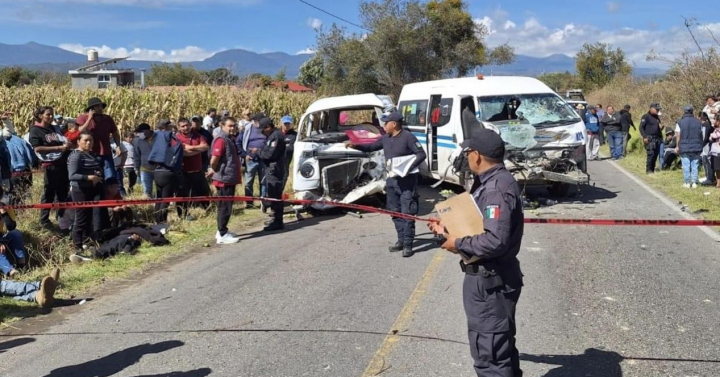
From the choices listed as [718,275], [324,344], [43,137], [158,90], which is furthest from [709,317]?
[158,90]

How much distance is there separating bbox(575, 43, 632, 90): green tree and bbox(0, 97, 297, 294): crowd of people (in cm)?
5258

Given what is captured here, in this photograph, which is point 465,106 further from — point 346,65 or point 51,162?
point 346,65

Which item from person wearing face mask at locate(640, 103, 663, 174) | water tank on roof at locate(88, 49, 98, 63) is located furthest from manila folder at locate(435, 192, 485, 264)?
water tank on roof at locate(88, 49, 98, 63)

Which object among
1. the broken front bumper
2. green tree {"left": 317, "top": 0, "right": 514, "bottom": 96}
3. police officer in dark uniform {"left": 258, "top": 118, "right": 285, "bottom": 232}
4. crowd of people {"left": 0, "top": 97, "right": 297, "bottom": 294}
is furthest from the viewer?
green tree {"left": 317, "top": 0, "right": 514, "bottom": 96}

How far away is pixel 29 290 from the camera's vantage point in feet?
21.5

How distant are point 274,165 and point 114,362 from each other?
580 centimetres

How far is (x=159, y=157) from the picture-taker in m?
10.4

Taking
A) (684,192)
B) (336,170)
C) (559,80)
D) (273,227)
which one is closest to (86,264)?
(273,227)

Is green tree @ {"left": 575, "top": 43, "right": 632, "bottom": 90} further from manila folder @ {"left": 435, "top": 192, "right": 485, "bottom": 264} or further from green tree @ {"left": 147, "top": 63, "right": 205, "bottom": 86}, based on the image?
manila folder @ {"left": 435, "top": 192, "right": 485, "bottom": 264}

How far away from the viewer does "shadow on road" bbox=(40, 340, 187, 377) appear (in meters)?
4.73

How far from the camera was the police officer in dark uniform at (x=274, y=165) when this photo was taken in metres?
10.3

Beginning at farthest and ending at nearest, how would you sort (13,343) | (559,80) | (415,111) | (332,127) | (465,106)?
(559,80), (415,111), (332,127), (465,106), (13,343)

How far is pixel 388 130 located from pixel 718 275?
3987 millimetres

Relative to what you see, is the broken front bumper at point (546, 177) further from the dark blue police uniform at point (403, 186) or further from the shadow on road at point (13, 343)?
the shadow on road at point (13, 343)
